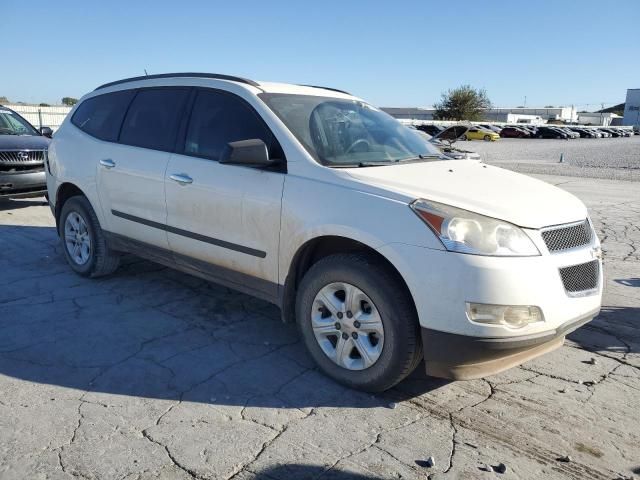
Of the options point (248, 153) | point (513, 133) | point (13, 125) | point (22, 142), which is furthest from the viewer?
point (513, 133)

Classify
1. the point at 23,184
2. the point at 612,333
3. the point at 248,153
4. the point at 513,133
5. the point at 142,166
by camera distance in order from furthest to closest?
the point at 513,133 < the point at 23,184 < the point at 142,166 < the point at 612,333 < the point at 248,153

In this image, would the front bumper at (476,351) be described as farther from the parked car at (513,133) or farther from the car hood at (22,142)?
the parked car at (513,133)

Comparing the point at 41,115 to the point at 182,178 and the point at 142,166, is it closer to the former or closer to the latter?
the point at 142,166

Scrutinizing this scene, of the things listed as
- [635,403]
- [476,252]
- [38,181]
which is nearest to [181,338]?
[476,252]

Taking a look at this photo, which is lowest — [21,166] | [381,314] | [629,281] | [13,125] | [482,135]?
[629,281]

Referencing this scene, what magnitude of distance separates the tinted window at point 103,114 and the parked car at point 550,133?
195 ft

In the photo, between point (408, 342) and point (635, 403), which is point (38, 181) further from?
point (635, 403)

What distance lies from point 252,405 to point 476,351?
1306mm

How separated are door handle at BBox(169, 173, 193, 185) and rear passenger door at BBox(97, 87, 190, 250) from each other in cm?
18

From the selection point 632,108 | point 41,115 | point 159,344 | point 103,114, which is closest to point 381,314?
point 159,344

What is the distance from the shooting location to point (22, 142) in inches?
352

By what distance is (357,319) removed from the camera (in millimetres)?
3293

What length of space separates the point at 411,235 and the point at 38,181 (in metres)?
7.61

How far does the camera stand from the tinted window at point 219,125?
3930 millimetres
